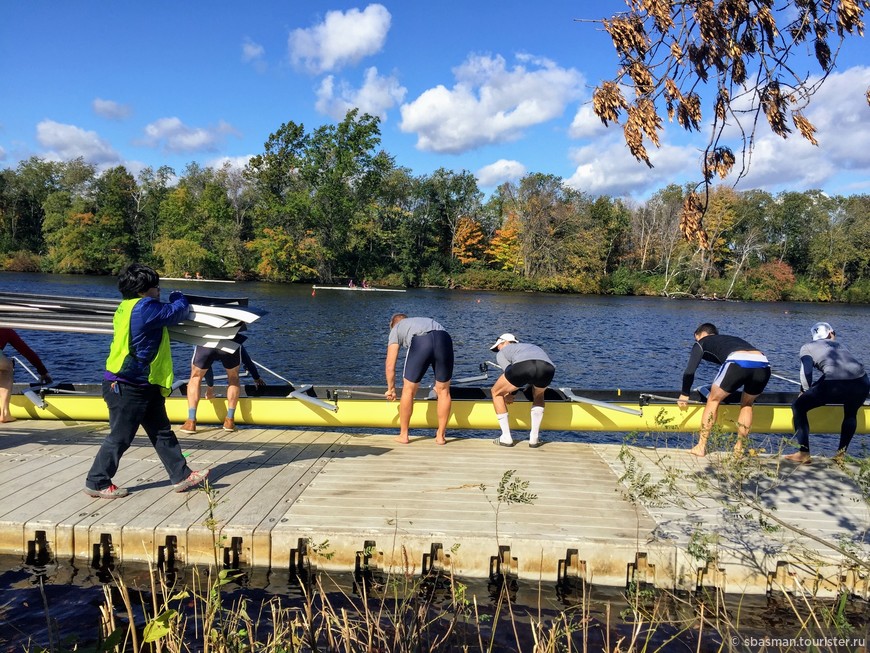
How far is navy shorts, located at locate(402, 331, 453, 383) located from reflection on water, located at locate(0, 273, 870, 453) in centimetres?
459

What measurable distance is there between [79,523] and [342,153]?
6213 cm

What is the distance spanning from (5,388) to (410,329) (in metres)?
4.96

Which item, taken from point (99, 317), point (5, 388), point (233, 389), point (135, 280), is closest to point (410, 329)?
point (233, 389)

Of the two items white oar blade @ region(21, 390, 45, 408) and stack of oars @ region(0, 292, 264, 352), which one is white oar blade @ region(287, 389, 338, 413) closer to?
stack of oars @ region(0, 292, 264, 352)

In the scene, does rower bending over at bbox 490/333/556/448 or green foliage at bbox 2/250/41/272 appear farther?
green foliage at bbox 2/250/41/272

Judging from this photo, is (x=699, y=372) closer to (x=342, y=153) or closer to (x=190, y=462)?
(x=190, y=462)

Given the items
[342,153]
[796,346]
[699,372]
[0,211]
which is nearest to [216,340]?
[699,372]

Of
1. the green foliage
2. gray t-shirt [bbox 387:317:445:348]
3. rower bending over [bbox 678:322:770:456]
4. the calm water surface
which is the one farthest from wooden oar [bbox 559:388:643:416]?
the green foliage

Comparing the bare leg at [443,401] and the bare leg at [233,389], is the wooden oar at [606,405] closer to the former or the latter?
the bare leg at [443,401]

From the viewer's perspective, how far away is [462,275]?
66.2m

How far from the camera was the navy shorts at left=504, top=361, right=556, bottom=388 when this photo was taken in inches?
256

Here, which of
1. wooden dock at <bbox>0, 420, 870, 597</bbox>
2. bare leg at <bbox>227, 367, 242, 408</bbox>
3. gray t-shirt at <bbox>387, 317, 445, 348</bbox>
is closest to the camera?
wooden dock at <bbox>0, 420, 870, 597</bbox>

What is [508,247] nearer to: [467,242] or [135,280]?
[467,242]

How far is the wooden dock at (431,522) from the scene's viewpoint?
4273 mm
